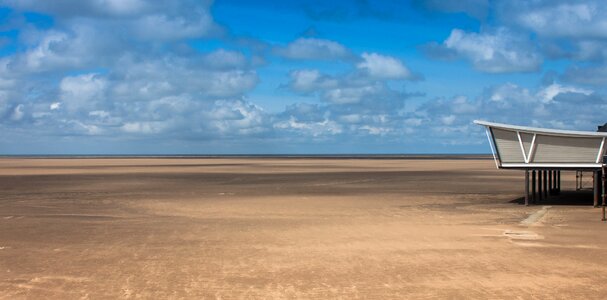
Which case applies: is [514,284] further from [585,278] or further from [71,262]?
[71,262]

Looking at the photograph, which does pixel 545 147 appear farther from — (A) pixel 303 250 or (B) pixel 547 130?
(A) pixel 303 250

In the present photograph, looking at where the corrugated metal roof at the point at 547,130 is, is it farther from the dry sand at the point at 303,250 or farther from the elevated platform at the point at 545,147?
the dry sand at the point at 303,250

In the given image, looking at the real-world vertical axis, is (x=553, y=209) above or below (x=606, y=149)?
below

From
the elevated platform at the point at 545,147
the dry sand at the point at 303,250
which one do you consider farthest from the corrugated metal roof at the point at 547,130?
the dry sand at the point at 303,250

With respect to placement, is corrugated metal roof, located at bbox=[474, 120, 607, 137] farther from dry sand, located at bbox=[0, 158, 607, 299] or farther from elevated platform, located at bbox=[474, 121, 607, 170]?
dry sand, located at bbox=[0, 158, 607, 299]

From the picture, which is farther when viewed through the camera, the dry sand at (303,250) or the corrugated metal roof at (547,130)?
the corrugated metal roof at (547,130)

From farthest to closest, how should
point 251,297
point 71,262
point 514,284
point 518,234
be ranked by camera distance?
point 518,234, point 71,262, point 514,284, point 251,297

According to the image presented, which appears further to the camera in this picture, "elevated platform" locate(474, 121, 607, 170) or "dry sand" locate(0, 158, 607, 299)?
"elevated platform" locate(474, 121, 607, 170)

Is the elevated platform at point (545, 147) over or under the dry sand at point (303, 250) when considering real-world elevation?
over

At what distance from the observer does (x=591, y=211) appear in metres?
22.8

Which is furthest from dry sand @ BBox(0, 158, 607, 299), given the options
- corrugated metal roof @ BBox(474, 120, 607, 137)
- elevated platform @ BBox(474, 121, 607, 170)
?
corrugated metal roof @ BBox(474, 120, 607, 137)

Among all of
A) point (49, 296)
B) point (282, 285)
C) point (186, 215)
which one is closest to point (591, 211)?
point (186, 215)

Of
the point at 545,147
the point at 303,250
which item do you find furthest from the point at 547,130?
the point at 303,250

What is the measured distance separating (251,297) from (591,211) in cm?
1754
